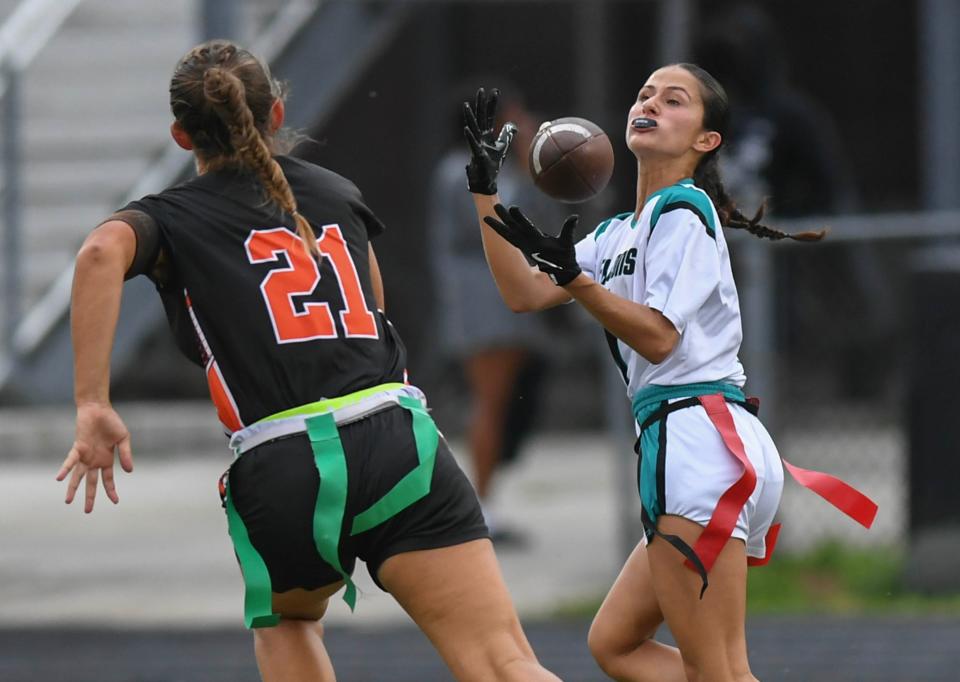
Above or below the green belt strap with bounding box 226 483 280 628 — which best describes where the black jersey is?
above

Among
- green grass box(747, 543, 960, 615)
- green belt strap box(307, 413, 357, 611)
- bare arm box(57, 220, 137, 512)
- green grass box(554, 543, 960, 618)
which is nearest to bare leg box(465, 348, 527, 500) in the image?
green grass box(554, 543, 960, 618)

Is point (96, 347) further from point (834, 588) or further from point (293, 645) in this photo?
point (834, 588)

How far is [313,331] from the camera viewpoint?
14.0ft

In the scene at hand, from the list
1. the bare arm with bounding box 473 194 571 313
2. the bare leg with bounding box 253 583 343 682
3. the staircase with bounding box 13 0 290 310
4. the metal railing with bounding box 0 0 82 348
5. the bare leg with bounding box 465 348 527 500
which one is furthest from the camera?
the bare leg with bounding box 465 348 527 500

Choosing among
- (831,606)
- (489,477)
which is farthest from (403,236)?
(831,606)

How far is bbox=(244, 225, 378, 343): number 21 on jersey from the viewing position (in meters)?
4.24

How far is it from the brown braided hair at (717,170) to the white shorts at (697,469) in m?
0.51

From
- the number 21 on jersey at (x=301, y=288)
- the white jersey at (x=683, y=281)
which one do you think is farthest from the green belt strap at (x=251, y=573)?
the white jersey at (x=683, y=281)

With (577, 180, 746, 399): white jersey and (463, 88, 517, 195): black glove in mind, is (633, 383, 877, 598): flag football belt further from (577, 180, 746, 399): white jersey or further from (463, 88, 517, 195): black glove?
(463, 88, 517, 195): black glove

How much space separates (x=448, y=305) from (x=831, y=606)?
2529mm

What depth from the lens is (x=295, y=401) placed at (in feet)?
14.0

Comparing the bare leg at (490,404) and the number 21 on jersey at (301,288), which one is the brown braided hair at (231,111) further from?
the bare leg at (490,404)

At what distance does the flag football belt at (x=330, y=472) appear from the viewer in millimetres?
4203

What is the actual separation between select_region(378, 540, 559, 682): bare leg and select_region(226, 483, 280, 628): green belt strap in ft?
0.95
